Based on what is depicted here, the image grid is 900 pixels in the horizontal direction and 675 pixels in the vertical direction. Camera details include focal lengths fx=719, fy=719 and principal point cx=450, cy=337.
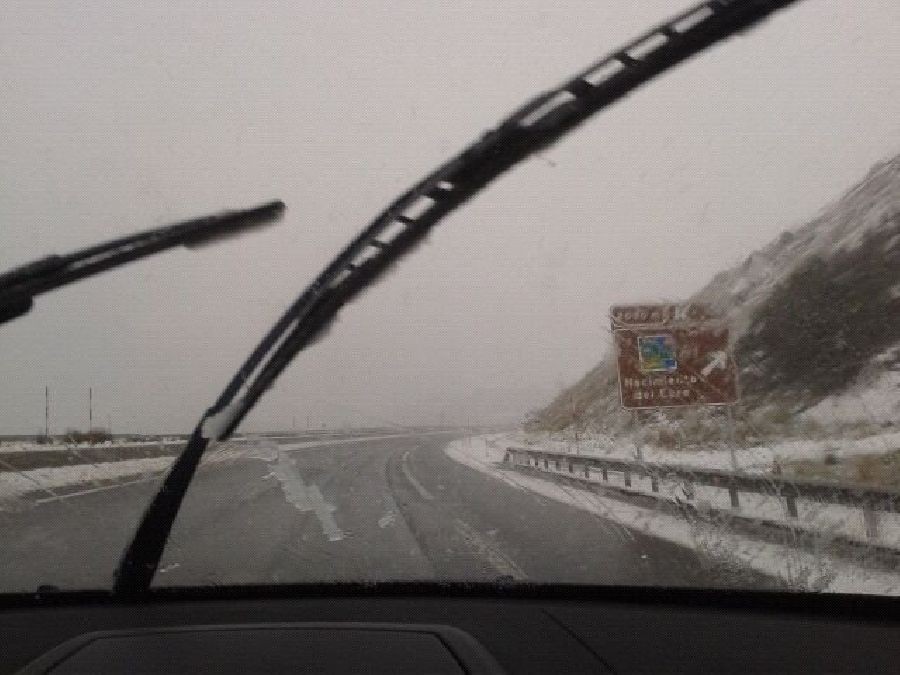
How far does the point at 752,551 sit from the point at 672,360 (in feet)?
5.49

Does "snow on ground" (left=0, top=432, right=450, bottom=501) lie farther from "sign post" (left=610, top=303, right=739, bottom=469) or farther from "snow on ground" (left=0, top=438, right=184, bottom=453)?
"sign post" (left=610, top=303, right=739, bottom=469)

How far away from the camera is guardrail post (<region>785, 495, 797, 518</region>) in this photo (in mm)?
4648

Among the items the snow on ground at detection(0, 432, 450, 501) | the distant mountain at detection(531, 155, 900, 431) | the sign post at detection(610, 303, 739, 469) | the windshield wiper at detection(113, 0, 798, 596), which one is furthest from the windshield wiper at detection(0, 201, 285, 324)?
the distant mountain at detection(531, 155, 900, 431)

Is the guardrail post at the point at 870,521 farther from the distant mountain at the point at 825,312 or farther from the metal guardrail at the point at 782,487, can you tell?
the distant mountain at the point at 825,312

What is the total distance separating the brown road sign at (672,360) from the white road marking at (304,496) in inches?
124

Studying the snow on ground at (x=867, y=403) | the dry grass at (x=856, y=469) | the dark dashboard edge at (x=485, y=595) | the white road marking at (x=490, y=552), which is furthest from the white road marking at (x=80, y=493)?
the snow on ground at (x=867, y=403)

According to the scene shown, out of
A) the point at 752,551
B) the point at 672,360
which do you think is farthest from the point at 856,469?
the point at 672,360

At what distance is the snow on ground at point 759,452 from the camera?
4.41 metres

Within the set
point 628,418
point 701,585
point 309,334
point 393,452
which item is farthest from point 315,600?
point 393,452

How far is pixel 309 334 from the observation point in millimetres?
3486

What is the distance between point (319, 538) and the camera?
20.7 ft

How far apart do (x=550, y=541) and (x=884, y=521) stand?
10.5ft

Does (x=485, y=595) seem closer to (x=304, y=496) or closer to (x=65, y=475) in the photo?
(x=304, y=496)

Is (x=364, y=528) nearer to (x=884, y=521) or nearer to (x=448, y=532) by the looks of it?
(x=448, y=532)
